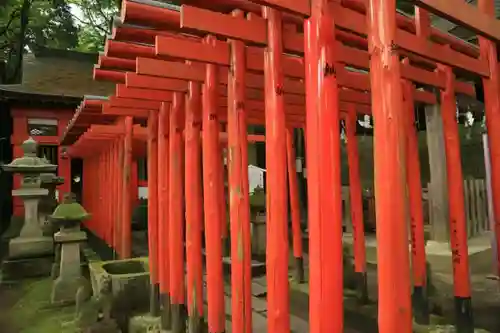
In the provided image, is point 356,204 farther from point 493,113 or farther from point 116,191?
point 116,191

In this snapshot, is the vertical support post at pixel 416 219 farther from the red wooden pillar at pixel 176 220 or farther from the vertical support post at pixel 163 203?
the vertical support post at pixel 163 203

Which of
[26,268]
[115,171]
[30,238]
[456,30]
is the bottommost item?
[26,268]

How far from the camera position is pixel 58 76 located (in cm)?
1817

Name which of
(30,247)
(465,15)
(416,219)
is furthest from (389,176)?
(30,247)

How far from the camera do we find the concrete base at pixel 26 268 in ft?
31.3

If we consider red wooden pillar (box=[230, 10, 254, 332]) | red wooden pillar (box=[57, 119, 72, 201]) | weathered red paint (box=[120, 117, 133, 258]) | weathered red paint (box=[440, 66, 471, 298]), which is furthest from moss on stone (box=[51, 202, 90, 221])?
red wooden pillar (box=[57, 119, 72, 201])

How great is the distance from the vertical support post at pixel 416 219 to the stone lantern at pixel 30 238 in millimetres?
8857

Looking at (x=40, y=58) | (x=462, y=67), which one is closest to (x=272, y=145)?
(x=462, y=67)

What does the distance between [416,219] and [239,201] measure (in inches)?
112

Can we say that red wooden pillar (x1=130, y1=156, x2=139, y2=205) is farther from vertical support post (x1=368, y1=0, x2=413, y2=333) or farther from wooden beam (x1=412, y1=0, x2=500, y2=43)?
vertical support post (x1=368, y1=0, x2=413, y2=333)

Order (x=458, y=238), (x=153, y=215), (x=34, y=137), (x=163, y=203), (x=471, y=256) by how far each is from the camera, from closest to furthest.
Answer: (x=458, y=238)
(x=163, y=203)
(x=153, y=215)
(x=471, y=256)
(x=34, y=137)

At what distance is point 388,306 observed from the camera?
2.43m

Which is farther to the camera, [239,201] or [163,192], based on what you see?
[163,192]

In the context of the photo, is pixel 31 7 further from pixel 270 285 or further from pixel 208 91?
pixel 270 285
